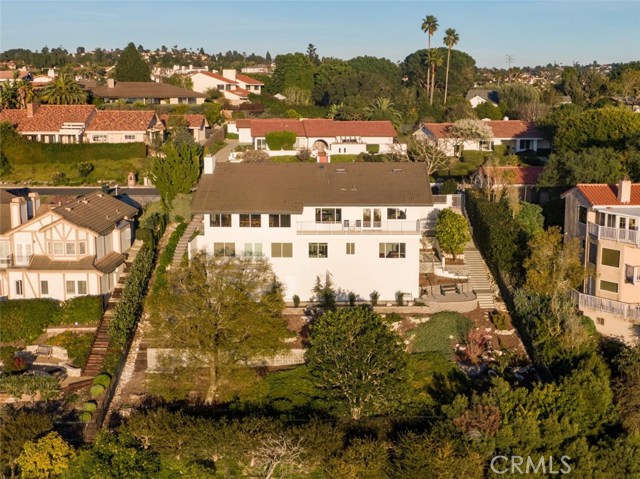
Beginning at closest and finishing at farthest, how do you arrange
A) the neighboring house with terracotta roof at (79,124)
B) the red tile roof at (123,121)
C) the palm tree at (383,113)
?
the neighboring house with terracotta roof at (79,124) → the red tile roof at (123,121) → the palm tree at (383,113)

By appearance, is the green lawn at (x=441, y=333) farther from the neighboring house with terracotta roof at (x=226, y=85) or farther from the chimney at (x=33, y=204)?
the neighboring house with terracotta roof at (x=226, y=85)

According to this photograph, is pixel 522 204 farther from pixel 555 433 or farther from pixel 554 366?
pixel 555 433

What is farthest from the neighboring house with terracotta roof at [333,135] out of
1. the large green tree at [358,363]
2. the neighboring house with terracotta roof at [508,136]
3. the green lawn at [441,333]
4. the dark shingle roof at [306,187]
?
the large green tree at [358,363]

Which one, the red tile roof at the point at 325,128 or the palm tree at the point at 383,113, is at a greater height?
the palm tree at the point at 383,113

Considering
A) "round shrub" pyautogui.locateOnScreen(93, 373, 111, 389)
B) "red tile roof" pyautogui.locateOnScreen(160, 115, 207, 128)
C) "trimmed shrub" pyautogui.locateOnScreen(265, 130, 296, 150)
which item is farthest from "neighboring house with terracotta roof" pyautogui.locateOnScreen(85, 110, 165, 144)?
"round shrub" pyautogui.locateOnScreen(93, 373, 111, 389)

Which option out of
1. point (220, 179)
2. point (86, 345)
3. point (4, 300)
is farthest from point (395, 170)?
point (4, 300)

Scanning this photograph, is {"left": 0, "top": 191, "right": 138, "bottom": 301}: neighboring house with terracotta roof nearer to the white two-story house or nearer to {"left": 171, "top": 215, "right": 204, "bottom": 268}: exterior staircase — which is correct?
{"left": 171, "top": 215, "right": 204, "bottom": 268}: exterior staircase
